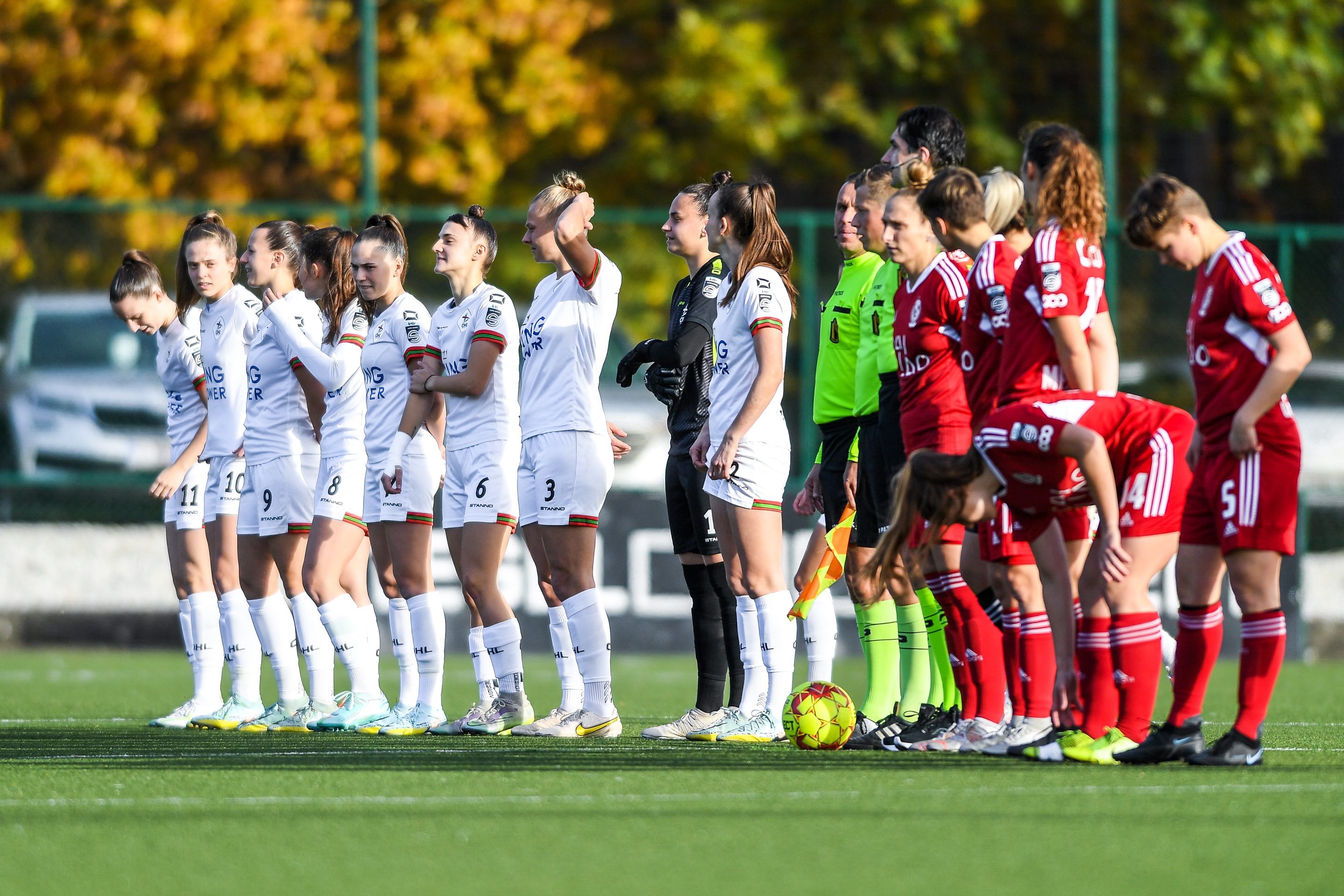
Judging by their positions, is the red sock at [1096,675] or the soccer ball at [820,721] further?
the soccer ball at [820,721]

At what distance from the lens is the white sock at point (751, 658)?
7.62 m

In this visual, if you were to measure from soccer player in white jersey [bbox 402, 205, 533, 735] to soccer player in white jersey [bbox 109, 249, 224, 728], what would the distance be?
4.12ft

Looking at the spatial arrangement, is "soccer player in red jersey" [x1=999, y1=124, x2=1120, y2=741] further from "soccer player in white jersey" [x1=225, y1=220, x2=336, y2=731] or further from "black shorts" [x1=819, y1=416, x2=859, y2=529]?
"soccer player in white jersey" [x1=225, y1=220, x2=336, y2=731]

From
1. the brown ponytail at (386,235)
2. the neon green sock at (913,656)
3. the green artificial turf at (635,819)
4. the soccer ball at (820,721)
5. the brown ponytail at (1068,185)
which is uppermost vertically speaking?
the brown ponytail at (386,235)

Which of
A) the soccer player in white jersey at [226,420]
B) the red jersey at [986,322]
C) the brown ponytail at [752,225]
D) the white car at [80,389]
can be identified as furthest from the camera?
the white car at [80,389]

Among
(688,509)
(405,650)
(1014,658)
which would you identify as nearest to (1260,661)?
(1014,658)

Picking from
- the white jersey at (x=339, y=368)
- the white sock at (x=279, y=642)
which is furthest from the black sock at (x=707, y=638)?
the white sock at (x=279, y=642)

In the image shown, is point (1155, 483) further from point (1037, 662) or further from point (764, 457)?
point (764, 457)

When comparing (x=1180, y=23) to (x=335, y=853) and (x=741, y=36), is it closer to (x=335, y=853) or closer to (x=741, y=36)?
(x=741, y=36)

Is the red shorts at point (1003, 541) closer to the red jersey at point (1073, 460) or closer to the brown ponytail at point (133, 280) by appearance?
the red jersey at point (1073, 460)

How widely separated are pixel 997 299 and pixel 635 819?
2308 millimetres

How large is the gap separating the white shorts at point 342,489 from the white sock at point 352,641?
1.18ft

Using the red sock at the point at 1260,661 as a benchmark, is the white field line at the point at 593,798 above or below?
below

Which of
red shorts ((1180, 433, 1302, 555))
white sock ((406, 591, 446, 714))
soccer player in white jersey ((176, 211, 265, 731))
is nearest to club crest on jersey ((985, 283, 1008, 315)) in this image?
red shorts ((1180, 433, 1302, 555))
